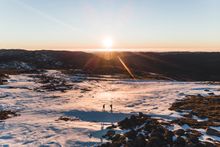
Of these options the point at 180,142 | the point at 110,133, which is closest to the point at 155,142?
the point at 180,142

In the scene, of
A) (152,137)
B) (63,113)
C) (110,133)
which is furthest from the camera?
(63,113)

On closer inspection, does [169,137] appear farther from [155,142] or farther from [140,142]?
[140,142]

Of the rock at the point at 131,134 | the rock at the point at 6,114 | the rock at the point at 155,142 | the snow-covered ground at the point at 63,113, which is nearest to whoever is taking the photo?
the rock at the point at 155,142

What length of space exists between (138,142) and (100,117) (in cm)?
882

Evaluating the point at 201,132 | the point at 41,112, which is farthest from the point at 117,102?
the point at 201,132

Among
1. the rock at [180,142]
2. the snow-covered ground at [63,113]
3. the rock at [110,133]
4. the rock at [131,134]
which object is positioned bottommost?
the snow-covered ground at [63,113]

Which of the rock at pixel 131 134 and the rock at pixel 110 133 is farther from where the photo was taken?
the rock at pixel 110 133

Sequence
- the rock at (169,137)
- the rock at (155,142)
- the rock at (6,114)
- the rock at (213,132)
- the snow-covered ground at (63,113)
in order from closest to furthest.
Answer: the rock at (155,142) → the rock at (169,137) → the rock at (213,132) → the snow-covered ground at (63,113) → the rock at (6,114)

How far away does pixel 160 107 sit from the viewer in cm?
2541

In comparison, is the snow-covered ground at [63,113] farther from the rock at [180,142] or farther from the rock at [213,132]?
the rock at [213,132]

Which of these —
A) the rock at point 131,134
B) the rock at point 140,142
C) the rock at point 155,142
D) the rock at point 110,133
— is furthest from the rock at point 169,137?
the rock at point 110,133

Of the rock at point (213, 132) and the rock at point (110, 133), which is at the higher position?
the rock at point (213, 132)

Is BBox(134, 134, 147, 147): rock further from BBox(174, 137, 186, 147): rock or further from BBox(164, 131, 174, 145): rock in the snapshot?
A: BBox(174, 137, 186, 147): rock

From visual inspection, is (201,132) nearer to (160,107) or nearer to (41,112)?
(160,107)
